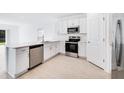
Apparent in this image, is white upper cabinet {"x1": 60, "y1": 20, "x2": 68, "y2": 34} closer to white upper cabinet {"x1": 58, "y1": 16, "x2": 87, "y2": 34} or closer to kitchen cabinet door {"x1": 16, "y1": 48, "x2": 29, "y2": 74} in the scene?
white upper cabinet {"x1": 58, "y1": 16, "x2": 87, "y2": 34}

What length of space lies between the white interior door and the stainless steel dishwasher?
1.68 metres

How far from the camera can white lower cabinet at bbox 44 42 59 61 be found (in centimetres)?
414

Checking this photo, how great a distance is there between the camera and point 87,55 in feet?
13.6

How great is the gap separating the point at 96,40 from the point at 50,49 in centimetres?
181

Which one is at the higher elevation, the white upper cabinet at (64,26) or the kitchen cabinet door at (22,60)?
the white upper cabinet at (64,26)

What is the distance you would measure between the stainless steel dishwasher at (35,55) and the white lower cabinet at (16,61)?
31 cm

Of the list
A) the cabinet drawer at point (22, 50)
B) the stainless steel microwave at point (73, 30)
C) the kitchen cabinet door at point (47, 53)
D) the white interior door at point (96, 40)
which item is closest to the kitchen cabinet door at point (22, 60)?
the cabinet drawer at point (22, 50)

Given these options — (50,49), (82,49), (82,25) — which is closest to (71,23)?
(82,25)

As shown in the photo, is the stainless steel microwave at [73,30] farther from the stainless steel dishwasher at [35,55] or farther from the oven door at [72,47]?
the stainless steel dishwasher at [35,55]

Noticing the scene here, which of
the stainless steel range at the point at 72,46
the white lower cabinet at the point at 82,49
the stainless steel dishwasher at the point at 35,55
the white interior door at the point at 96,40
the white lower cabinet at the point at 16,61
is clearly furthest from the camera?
the stainless steel range at the point at 72,46

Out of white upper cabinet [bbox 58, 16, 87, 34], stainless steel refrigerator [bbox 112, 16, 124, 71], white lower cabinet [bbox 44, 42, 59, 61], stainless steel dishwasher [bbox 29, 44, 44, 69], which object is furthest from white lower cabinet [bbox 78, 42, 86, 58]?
stainless steel refrigerator [bbox 112, 16, 124, 71]

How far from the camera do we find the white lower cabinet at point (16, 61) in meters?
2.50
